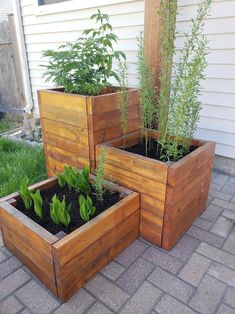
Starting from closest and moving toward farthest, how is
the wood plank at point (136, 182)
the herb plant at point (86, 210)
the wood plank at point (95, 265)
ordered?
1. the wood plank at point (95, 265)
2. the herb plant at point (86, 210)
3. the wood plank at point (136, 182)

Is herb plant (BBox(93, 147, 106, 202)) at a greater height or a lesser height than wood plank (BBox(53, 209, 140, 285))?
greater

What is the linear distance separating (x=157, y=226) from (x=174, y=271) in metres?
0.30

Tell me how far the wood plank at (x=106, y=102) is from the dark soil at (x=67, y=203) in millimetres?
620

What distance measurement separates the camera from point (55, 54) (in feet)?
6.98

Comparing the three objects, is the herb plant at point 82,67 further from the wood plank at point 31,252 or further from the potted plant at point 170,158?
the wood plank at point 31,252

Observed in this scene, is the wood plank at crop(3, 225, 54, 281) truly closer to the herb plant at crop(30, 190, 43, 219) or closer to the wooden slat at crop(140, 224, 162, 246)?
the herb plant at crop(30, 190, 43, 219)

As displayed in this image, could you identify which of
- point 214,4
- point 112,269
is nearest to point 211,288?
point 112,269

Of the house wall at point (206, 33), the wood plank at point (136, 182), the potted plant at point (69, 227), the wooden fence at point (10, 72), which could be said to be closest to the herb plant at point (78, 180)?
the potted plant at point (69, 227)

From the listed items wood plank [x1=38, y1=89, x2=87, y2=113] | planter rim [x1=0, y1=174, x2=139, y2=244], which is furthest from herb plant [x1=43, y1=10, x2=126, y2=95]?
planter rim [x1=0, y1=174, x2=139, y2=244]

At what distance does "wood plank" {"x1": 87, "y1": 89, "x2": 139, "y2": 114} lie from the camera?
1967mm

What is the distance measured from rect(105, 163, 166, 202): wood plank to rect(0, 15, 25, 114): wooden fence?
3745 millimetres

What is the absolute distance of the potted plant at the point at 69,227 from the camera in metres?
1.44

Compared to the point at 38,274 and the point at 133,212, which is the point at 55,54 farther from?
the point at 38,274

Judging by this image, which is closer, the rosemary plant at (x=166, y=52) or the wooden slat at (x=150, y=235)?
the rosemary plant at (x=166, y=52)
